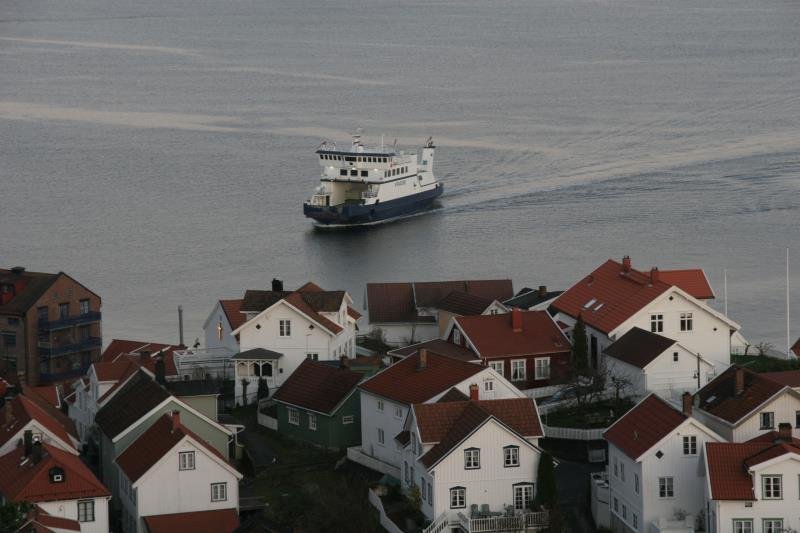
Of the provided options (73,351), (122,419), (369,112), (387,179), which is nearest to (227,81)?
(369,112)

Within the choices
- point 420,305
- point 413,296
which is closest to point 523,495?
point 420,305

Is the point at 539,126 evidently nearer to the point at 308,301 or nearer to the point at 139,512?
the point at 308,301

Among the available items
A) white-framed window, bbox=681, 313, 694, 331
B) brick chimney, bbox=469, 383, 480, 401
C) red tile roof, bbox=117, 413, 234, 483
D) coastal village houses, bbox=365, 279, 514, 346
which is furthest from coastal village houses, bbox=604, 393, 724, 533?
coastal village houses, bbox=365, 279, 514, 346

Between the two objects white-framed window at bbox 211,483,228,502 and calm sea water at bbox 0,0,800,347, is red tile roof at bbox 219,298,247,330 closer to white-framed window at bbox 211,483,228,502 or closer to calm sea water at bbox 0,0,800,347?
white-framed window at bbox 211,483,228,502

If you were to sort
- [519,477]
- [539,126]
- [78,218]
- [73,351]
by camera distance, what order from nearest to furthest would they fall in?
1. [519,477]
2. [73,351]
3. [78,218]
4. [539,126]

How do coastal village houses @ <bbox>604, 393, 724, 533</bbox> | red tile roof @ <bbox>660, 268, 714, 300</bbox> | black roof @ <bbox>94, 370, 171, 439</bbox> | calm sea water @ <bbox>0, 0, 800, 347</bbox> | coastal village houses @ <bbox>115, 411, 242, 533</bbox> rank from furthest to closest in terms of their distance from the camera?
calm sea water @ <bbox>0, 0, 800, 347</bbox> → red tile roof @ <bbox>660, 268, 714, 300</bbox> → black roof @ <bbox>94, 370, 171, 439</bbox> → coastal village houses @ <bbox>115, 411, 242, 533</bbox> → coastal village houses @ <bbox>604, 393, 724, 533</bbox>

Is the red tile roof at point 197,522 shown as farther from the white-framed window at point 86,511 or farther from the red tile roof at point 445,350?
the red tile roof at point 445,350

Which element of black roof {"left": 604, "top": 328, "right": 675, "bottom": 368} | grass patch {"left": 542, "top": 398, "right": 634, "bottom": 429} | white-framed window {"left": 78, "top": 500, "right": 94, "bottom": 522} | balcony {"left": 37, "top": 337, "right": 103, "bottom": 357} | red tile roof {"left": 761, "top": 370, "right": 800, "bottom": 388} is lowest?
white-framed window {"left": 78, "top": 500, "right": 94, "bottom": 522}
